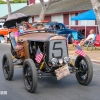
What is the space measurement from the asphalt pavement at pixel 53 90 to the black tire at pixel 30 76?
6.6 inches

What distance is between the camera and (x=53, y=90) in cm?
801

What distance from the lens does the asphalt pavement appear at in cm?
736

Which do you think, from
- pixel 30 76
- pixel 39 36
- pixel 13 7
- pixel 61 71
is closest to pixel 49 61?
pixel 61 71

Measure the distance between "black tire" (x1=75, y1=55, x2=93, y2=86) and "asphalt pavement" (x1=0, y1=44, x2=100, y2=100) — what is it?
18cm

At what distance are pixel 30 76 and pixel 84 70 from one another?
159 cm

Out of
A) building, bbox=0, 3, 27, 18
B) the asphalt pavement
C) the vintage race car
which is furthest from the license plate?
building, bbox=0, 3, 27, 18

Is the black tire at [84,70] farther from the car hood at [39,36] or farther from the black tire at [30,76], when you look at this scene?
the black tire at [30,76]

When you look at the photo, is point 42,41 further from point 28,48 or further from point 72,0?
point 72,0

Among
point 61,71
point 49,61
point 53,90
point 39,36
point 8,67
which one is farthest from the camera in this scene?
point 8,67

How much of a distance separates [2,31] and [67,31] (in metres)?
9.09

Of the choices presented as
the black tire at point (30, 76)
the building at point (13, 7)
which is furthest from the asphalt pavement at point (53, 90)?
the building at point (13, 7)

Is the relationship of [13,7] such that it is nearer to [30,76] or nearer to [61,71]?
[30,76]

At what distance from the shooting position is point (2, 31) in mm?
29828

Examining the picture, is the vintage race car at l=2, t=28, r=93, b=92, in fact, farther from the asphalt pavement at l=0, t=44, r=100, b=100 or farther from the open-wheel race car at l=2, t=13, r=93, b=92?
the asphalt pavement at l=0, t=44, r=100, b=100
